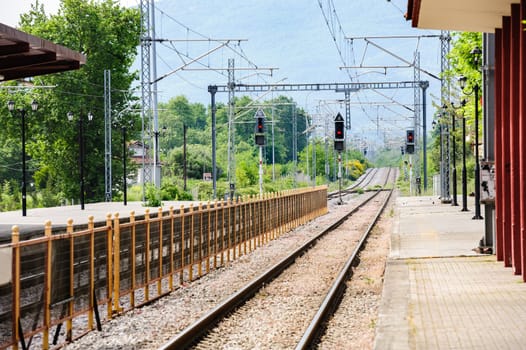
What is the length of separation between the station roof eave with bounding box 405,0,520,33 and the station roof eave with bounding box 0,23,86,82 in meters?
7.80

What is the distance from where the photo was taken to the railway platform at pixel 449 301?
396 inches

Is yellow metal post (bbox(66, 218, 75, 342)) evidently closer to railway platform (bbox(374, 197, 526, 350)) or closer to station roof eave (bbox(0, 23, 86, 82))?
railway platform (bbox(374, 197, 526, 350))

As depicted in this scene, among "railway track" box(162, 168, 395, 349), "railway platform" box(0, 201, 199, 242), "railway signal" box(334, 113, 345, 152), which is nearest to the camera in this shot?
"railway track" box(162, 168, 395, 349)

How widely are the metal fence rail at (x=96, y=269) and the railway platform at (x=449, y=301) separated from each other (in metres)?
3.55

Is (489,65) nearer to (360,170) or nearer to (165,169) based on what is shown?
(165,169)

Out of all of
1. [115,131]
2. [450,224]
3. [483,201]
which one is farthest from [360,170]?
[483,201]

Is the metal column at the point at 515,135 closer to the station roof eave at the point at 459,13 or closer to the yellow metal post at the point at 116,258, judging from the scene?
the station roof eave at the point at 459,13

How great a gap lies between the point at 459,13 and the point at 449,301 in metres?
5.37

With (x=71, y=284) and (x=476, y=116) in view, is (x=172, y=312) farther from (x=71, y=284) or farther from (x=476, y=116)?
(x=476, y=116)

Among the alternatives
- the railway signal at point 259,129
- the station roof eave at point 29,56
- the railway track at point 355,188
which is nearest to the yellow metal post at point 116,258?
the station roof eave at point 29,56

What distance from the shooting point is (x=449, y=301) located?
517 inches

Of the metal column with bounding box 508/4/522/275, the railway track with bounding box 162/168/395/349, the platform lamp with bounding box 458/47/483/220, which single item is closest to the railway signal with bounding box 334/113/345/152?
the platform lamp with bounding box 458/47/483/220

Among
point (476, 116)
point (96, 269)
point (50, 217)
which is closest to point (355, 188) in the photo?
point (50, 217)

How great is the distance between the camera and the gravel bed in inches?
445
